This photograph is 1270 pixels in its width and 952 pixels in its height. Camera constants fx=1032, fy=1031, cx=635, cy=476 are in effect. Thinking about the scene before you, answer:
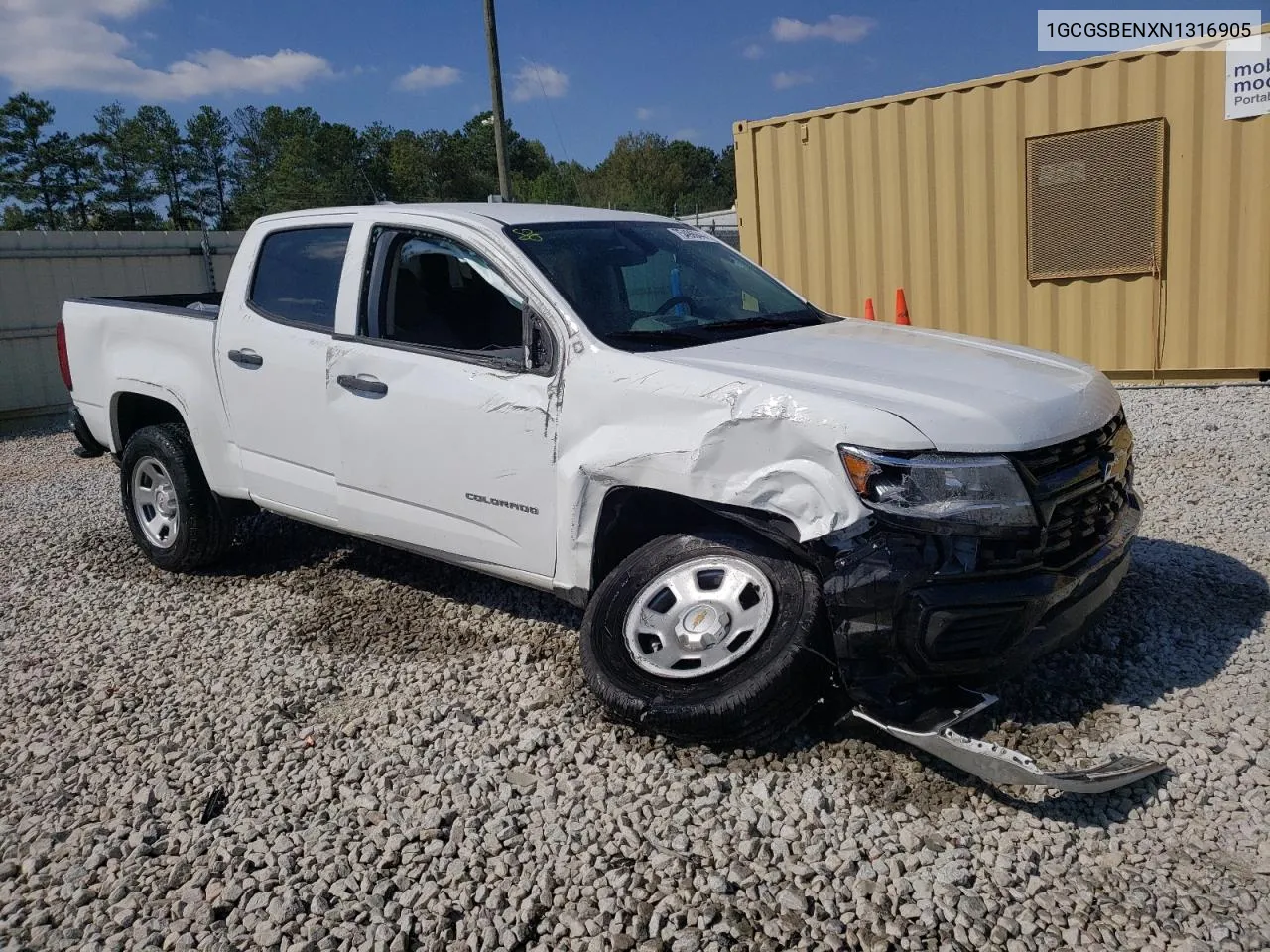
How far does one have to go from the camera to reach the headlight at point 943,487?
3047 millimetres

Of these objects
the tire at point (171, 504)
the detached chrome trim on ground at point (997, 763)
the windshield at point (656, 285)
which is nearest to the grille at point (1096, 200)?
the windshield at point (656, 285)

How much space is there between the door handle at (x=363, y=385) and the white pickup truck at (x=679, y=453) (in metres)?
0.01

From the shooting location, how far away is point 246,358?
488 cm

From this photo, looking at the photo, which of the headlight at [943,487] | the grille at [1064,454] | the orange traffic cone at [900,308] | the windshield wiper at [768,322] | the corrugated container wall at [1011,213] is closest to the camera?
the headlight at [943,487]

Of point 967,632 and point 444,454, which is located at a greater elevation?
point 444,454

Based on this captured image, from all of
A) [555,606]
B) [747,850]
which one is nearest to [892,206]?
[555,606]

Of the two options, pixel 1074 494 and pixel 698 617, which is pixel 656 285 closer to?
pixel 698 617

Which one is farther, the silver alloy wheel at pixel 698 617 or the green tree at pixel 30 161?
the green tree at pixel 30 161

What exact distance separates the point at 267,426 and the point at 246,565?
4.21 feet

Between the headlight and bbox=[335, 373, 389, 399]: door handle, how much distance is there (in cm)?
209

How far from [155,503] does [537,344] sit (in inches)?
119

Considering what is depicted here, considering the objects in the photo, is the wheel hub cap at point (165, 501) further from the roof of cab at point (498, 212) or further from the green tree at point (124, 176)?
the green tree at point (124, 176)

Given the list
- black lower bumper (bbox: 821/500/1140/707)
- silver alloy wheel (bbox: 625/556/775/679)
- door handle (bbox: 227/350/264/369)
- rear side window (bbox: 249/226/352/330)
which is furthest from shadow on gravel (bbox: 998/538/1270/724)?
door handle (bbox: 227/350/264/369)

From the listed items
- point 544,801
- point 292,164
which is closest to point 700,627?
point 544,801
